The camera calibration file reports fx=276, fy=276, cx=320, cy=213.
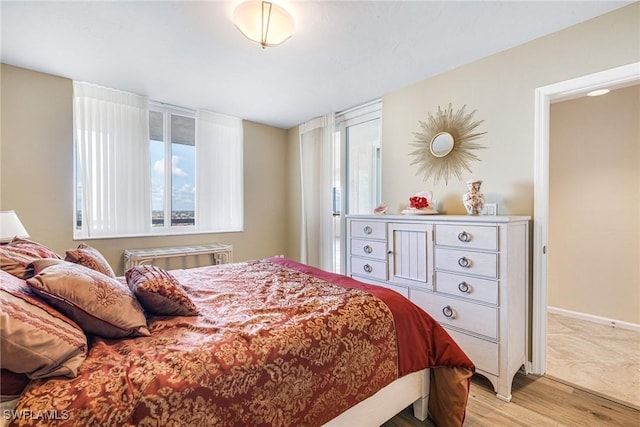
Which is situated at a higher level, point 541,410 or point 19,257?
point 19,257

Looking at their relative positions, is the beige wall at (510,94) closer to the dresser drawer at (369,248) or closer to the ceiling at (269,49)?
the ceiling at (269,49)

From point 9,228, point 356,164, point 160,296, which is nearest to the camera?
point 160,296

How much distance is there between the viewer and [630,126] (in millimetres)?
2662

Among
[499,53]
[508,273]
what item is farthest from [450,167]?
[508,273]

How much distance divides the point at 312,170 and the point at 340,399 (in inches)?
123

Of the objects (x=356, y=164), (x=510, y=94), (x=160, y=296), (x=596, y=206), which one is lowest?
(x=160, y=296)

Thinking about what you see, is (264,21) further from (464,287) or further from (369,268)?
(464,287)

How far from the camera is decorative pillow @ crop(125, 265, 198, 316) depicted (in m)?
1.21

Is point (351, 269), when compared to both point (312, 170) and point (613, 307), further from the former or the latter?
point (613, 307)

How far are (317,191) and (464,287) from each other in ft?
7.83

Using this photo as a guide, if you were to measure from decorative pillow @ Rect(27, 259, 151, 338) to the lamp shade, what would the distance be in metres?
1.12

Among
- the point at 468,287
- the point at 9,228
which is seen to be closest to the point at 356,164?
the point at 468,287

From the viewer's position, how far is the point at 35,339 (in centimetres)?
78

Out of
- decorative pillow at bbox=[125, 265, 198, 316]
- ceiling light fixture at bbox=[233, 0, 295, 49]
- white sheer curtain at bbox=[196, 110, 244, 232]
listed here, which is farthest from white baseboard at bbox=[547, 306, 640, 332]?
white sheer curtain at bbox=[196, 110, 244, 232]
